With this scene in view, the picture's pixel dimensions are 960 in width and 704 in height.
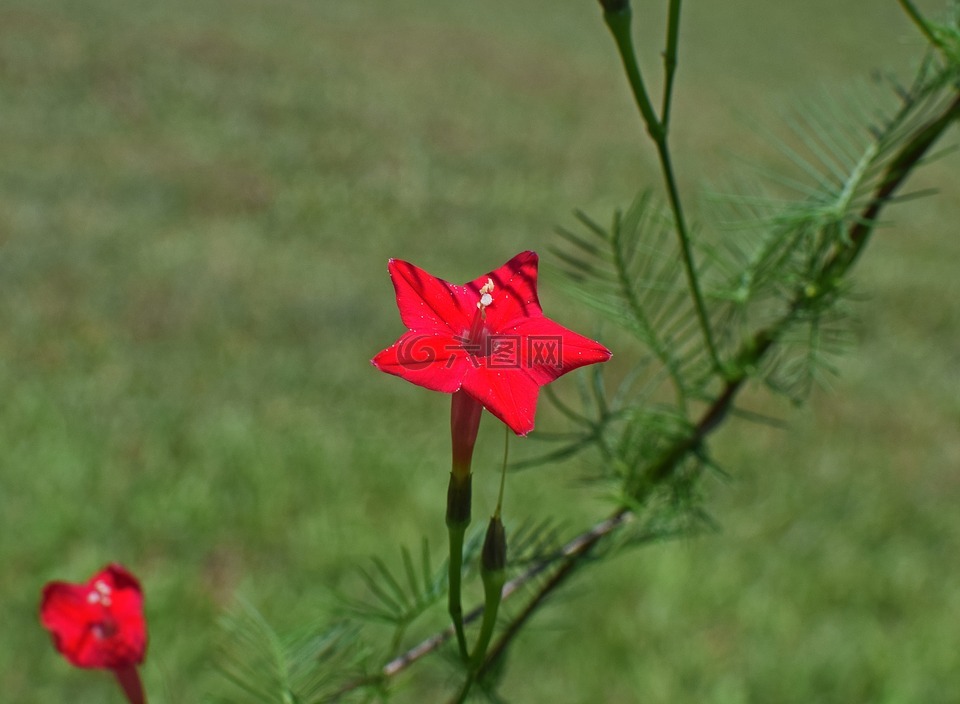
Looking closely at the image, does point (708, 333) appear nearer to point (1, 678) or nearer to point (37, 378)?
point (1, 678)

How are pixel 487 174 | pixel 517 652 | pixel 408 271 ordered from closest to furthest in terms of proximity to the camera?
pixel 408 271
pixel 517 652
pixel 487 174

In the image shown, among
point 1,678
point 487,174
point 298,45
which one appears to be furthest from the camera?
point 298,45

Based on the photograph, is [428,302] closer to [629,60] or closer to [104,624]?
[629,60]

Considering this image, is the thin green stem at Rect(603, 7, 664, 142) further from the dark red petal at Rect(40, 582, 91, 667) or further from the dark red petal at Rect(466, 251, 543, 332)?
the dark red petal at Rect(40, 582, 91, 667)

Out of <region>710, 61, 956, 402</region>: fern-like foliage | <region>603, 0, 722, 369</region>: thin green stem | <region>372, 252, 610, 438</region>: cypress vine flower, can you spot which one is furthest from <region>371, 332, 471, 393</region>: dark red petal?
<region>710, 61, 956, 402</region>: fern-like foliage

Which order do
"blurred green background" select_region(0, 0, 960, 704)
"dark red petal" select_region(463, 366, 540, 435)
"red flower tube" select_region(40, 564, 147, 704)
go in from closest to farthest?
"dark red petal" select_region(463, 366, 540, 435) → "red flower tube" select_region(40, 564, 147, 704) → "blurred green background" select_region(0, 0, 960, 704)

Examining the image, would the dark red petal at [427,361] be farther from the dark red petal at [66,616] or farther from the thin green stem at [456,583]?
the dark red petal at [66,616]

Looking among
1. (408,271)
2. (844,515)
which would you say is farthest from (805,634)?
(408,271)

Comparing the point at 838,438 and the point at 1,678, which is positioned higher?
the point at 838,438
